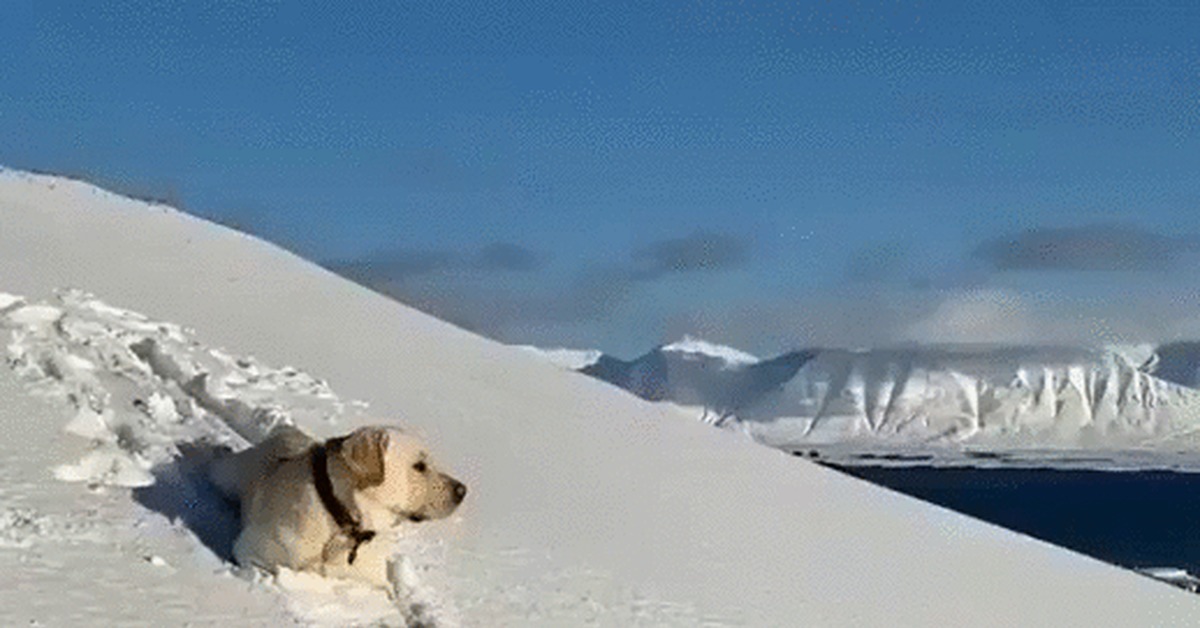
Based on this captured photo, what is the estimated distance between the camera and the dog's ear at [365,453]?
27.5 feet

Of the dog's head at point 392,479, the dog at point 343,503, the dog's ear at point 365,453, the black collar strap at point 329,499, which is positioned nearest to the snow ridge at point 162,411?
the dog at point 343,503

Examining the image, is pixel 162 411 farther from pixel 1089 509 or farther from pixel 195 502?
pixel 1089 509

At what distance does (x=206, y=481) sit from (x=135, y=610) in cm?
177

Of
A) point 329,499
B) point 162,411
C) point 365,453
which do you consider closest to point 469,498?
point 162,411

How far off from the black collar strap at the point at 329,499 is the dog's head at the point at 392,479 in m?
0.08

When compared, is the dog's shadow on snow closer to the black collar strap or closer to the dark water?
the black collar strap

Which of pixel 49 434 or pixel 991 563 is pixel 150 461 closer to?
pixel 49 434

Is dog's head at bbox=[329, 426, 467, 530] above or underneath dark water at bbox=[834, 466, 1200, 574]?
underneath

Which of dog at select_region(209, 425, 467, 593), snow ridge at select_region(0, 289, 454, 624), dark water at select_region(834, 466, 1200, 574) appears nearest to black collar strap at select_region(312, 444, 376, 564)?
dog at select_region(209, 425, 467, 593)

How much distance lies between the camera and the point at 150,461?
9945 mm

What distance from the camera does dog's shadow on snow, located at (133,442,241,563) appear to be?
30.2 ft

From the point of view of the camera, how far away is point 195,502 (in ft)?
31.4

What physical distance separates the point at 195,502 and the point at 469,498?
2.53 metres

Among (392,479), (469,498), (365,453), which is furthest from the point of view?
(469,498)
